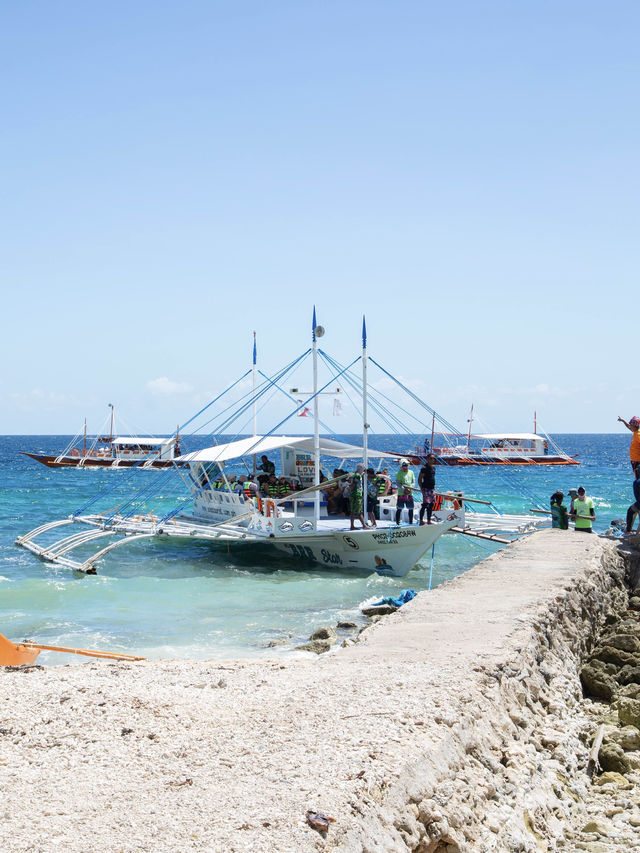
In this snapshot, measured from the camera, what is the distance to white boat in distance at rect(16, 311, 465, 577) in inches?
665

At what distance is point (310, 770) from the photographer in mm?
4625

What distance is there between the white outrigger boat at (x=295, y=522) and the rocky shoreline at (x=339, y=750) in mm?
7743

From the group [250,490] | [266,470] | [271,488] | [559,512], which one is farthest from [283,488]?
[559,512]

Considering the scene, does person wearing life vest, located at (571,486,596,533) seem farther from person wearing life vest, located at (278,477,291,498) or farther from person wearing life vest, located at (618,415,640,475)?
person wearing life vest, located at (278,477,291,498)

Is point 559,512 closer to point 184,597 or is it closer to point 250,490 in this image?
point 250,490

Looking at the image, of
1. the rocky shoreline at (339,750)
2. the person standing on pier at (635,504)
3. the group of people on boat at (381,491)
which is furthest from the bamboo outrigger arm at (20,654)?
the person standing on pier at (635,504)

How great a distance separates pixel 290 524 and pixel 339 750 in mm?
12200

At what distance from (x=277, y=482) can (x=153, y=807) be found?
1510cm

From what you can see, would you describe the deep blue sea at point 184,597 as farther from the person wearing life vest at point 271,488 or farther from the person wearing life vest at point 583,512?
the person wearing life vest at point 583,512

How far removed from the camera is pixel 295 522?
674 inches

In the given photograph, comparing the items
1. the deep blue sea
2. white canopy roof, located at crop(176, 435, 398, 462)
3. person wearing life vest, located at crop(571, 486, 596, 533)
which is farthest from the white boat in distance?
person wearing life vest, located at crop(571, 486, 596, 533)

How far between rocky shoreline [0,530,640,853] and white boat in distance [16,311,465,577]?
7743mm

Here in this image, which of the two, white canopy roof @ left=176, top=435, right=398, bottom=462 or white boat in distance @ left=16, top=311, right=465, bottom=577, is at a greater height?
white canopy roof @ left=176, top=435, right=398, bottom=462

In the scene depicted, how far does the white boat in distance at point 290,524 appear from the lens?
16891mm
